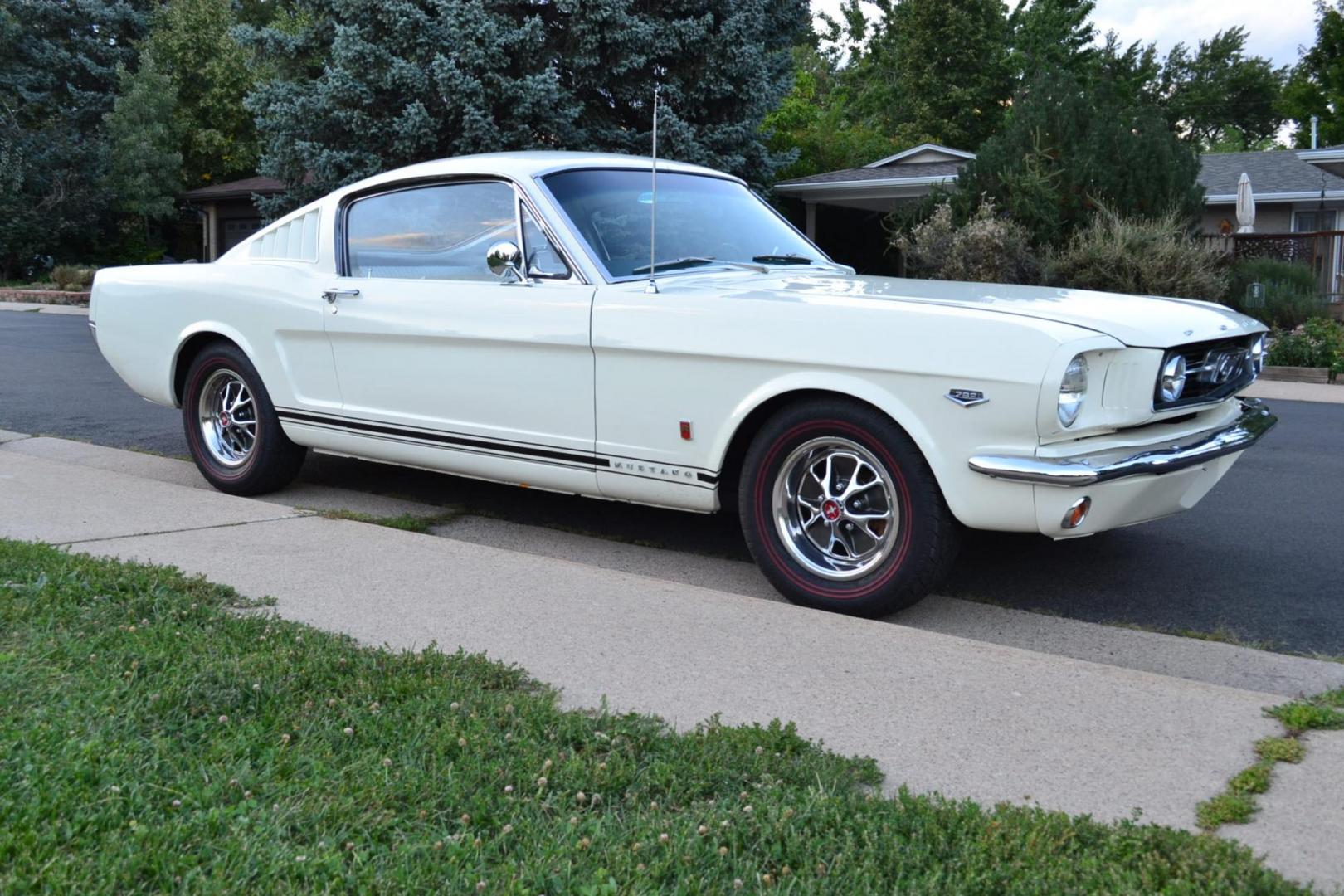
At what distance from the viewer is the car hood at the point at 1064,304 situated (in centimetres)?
417

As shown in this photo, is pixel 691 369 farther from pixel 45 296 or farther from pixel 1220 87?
pixel 1220 87

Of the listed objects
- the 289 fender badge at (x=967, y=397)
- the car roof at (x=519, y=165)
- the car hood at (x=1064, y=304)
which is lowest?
the 289 fender badge at (x=967, y=397)

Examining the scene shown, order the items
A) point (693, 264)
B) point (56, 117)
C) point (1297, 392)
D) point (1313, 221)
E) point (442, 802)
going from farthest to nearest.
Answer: point (56, 117) → point (1313, 221) → point (1297, 392) → point (693, 264) → point (442, 802)

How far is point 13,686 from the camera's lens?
330cm

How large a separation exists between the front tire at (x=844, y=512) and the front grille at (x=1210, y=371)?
878 mm

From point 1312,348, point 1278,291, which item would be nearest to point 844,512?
point 1312,348

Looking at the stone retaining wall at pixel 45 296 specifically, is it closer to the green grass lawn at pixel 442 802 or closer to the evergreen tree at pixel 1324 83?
the green grass lawn at pixel 442 802

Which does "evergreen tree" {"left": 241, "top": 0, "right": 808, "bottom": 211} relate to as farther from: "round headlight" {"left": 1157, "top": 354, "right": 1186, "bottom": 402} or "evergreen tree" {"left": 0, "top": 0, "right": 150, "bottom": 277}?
"evergreen tree" {"left": 0, "top": 0, "right": 150, "bottom": 277}

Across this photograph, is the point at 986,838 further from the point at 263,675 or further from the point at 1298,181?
the point at 1298,181

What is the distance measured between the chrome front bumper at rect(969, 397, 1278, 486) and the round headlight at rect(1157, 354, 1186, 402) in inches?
6.9

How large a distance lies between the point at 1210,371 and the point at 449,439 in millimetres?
3074

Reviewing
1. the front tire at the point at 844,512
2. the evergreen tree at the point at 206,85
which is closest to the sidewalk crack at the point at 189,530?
the front tire at the point at 844,512

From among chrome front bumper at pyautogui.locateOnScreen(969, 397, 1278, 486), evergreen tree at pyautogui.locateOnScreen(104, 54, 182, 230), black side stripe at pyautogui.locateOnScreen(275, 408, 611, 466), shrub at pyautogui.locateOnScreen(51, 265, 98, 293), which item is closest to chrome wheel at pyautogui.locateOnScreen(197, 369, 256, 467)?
black side stripe at pyautogui.locateOnScreen(275, 408, 611, 466)

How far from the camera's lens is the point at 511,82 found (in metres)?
17.1
